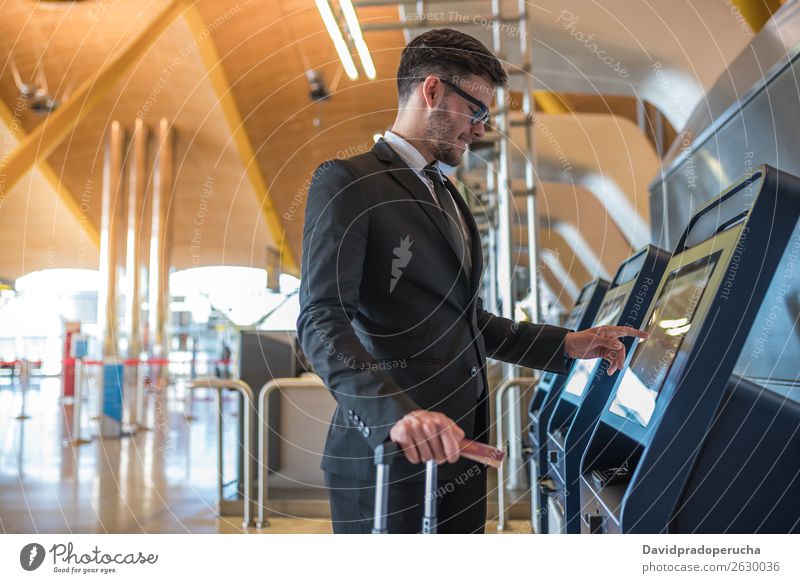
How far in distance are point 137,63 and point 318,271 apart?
12.7m

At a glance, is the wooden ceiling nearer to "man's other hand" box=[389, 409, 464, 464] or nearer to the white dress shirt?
the white dress shirt

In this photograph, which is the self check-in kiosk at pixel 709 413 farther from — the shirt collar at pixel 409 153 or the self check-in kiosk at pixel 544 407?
the self check-in kiosk at pixel 544 407

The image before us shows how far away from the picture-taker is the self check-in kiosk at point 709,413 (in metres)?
1.21

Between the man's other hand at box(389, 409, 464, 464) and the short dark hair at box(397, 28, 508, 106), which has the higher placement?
the short dark hair at box(397, 28, 508, 106)

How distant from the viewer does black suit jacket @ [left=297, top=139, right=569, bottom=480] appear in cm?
151

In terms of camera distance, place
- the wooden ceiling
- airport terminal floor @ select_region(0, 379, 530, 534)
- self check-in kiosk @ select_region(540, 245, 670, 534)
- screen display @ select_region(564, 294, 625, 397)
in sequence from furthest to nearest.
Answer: the wooden ceiling
airport terminal floor @ select_region(0, 379, 530, 534)
screen display @ select_region(564, 294, 625, 397)
self check-in kiosk @ select_region(540, 245, 670, 534)

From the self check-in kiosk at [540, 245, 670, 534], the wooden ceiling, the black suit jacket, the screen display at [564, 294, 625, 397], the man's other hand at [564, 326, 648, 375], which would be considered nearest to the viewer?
the black suit jacket

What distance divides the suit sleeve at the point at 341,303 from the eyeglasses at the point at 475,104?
311 mm

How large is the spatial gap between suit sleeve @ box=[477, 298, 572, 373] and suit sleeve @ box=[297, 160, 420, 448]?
0.55 m

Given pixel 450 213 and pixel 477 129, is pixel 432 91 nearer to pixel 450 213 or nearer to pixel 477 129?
pixel 477 129

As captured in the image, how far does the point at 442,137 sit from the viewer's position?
1732 millimetres

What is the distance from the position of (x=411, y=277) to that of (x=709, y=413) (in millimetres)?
675

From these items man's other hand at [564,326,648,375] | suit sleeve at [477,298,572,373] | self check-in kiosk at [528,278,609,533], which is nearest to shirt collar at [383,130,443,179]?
suit sleeve at [477,298,572,373]
